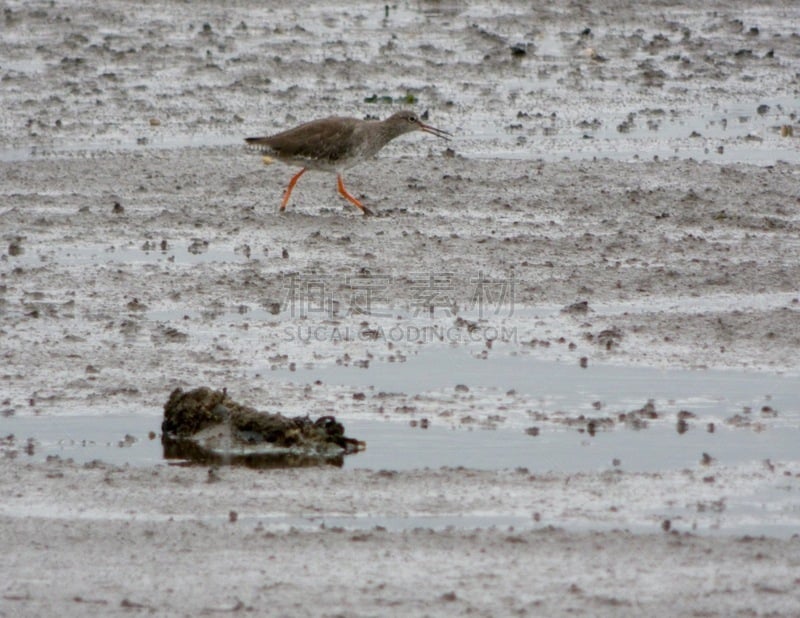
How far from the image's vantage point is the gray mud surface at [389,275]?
6.84 m

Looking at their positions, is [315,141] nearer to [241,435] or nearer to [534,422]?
[534,422]

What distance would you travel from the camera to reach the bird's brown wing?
1357 cm

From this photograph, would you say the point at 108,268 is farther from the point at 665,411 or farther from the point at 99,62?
the point at 99,62

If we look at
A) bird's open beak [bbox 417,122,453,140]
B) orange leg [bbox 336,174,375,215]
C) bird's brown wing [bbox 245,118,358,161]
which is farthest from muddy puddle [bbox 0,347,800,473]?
bird's open beak [bbox 417,122,453,140]

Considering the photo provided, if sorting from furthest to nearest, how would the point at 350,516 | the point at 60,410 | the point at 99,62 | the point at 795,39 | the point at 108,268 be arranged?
the point at 795,39 < the point at 99,62 < the point at 108,268 < the point at 60,410 < the point at 350,516

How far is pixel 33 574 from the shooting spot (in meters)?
6.73

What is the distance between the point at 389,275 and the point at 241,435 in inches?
132

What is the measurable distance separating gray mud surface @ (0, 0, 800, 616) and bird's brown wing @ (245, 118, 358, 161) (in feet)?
1.47

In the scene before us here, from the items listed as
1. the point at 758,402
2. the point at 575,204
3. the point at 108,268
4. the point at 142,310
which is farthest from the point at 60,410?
the point at 575,204

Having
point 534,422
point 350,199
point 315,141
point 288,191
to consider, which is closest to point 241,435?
point 534,422

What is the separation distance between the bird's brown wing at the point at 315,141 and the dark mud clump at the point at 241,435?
536 centimetres

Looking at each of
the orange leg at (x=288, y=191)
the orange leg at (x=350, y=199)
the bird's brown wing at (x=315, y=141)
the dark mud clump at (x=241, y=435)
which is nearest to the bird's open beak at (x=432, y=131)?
the bird's brown wing at (x=315, y=141)

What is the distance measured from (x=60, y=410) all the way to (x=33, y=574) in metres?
2.14

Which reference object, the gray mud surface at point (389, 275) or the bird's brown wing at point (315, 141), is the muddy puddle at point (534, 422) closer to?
the gray mud surface at point (389, 275)
